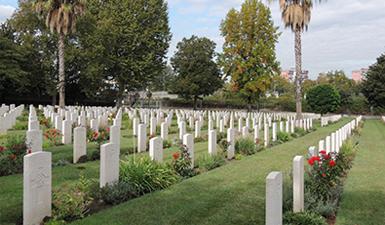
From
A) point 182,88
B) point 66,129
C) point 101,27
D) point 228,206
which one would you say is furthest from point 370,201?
point 182,88

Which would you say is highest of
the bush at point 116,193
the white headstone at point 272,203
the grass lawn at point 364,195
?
the white headstone at point 272,203

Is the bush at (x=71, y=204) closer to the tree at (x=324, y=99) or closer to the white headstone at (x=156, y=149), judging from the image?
the white headstone at (x=156, y=149)

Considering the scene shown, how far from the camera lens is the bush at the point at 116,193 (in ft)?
23.6

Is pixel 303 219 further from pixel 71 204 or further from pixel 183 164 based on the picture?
pixel 183 164

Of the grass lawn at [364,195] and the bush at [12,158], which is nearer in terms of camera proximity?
the grass lawn at [364,195]

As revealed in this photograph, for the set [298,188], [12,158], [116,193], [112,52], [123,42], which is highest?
[123,42]

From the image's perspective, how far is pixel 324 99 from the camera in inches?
2078

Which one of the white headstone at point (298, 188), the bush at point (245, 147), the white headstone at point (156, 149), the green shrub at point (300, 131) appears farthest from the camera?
the green shrub at point (300, 131)

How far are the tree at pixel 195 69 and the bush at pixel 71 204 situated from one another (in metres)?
53.2

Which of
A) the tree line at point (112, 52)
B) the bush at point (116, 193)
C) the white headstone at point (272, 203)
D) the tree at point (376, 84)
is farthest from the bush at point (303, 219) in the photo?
the tree at point (376, 84)

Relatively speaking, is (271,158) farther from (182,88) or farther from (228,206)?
(182,88)

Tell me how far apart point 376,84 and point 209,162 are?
50.2 m

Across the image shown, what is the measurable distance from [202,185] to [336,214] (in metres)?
2.93

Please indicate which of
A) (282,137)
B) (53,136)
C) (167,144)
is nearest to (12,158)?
(53,136)
